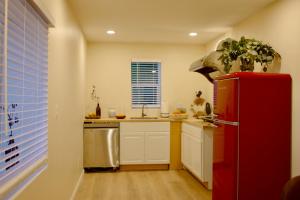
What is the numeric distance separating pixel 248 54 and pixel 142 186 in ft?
8.03

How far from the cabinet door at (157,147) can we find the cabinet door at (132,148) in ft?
0.30

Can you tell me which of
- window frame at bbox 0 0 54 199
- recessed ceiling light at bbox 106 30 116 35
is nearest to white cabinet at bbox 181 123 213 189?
recessed ceiling light at bbox 106 30 116 35

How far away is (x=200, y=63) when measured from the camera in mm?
4270

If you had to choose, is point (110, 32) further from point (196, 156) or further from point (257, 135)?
point (257, 135)

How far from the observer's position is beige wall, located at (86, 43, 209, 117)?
5.77 m

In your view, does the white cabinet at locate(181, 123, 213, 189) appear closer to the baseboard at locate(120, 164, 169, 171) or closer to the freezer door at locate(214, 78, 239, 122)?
the baseboard at locate(120, 164, 169, 171)

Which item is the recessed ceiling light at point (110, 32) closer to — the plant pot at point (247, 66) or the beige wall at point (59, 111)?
the beige wall at point (59, 111)

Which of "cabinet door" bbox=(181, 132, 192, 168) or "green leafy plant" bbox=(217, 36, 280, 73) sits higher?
"green leafy plant" bbox=(217, 36, 280, 73)

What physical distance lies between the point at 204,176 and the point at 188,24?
2.25 meters

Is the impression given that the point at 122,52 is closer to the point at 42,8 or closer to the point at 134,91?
the point at 134,91

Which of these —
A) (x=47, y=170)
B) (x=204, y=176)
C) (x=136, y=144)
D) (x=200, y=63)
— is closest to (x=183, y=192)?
(x=204, y=176)

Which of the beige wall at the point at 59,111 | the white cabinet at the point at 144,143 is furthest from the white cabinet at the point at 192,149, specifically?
the beige wall at the point at 59,111

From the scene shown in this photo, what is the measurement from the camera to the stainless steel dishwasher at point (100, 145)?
16.8 ft

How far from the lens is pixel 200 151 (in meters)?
4.27
